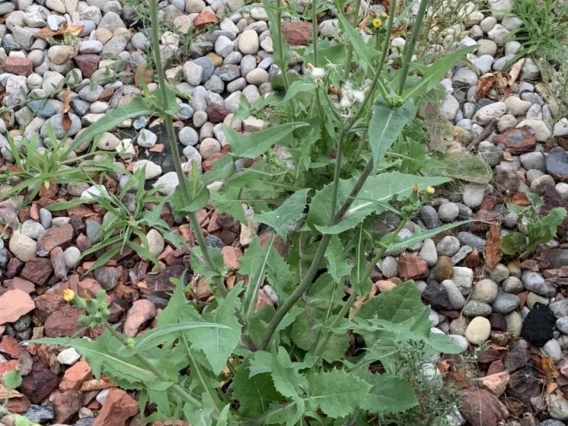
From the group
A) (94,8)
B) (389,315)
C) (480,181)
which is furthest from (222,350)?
(94,8)

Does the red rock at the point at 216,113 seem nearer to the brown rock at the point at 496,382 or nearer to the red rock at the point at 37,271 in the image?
the red rock at the point at 37,271

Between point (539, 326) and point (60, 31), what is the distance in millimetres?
2513

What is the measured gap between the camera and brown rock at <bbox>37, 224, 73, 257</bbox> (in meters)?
2.93

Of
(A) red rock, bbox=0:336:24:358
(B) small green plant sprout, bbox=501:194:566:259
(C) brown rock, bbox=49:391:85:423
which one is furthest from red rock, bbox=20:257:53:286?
(B) small green plant sprout, bbox=501:194:566:259

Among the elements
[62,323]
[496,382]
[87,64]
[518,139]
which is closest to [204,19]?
[87,64]

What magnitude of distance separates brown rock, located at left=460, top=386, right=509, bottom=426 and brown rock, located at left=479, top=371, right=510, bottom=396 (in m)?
0.05

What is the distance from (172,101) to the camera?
1.88 m

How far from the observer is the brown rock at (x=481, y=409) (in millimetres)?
2457

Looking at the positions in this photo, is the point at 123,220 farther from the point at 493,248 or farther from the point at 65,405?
the point at 493,248

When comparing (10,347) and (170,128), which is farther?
(10,347)

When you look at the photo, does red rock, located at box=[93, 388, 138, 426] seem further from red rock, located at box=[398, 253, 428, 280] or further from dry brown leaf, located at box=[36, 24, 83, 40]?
dry brown leaf, located at box=[36, 24, 83, 40]

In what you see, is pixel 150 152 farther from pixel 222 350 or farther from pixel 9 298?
pixel 222 350

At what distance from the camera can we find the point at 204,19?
144 inches

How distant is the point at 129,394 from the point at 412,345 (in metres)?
0.96
